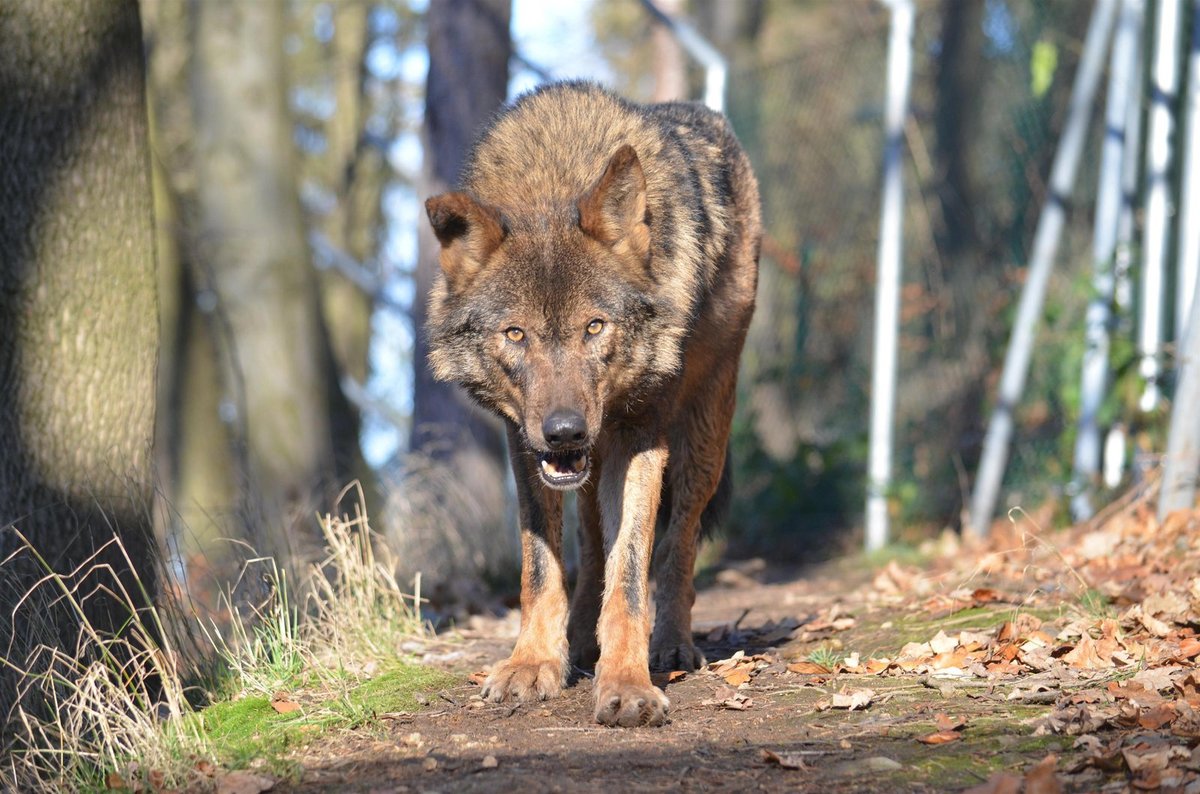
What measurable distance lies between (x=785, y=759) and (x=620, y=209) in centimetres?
210

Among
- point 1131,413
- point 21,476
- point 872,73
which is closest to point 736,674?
point 21,476

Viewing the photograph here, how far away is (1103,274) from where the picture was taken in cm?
809

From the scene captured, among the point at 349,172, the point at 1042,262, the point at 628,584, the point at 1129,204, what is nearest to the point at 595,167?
the point at 628,584

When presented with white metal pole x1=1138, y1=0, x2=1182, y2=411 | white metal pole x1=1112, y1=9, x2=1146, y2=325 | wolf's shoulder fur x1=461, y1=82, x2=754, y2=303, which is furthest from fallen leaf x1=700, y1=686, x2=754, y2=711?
white metal pole x1=1112, y1=9, x2=1146, y2=325

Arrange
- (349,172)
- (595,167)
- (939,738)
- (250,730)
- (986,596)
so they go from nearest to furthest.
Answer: (939,738), (250,730), (595,167), (986,596), (349,172)

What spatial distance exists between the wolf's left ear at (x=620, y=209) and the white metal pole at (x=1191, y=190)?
4.16 m

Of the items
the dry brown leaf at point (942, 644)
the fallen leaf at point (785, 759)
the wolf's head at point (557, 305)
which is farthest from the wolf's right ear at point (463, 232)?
the dry brown leaf at point (942, 644)

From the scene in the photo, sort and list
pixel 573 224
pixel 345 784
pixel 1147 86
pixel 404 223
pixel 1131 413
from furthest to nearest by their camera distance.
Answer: pixel 404 223 → pixel 1147 86 → pixel 1131 413 → pixel 573 224 → pixel 345 784

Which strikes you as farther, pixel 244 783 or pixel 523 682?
pixel 523 682

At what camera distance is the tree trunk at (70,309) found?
488cm

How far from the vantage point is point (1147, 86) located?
8672mm

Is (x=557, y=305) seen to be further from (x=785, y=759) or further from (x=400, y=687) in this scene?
(x=785, y=759)

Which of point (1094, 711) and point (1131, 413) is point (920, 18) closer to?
point (1131, 413)

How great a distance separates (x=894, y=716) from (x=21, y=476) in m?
3.41
